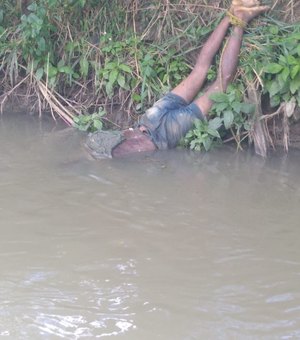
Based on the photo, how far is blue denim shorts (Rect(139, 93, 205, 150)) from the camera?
5.28 meters

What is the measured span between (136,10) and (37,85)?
1011 millimetres

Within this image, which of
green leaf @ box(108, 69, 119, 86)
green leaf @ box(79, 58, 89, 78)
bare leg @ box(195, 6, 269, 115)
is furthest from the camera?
green leaf @ box(79, 58, 89, 78)

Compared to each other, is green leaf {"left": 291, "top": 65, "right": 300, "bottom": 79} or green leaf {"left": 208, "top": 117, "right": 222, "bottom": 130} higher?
green leaf {"left": 291, "top": 65, "right": 300, "bottom": 79}

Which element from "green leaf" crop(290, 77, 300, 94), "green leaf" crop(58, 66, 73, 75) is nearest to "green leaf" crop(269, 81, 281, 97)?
"green leaf" crop(290, 77, 300, 94)

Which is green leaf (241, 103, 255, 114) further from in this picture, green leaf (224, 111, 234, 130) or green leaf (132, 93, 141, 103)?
green leaf (132, 93, 141, 103)

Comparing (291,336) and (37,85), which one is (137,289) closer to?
(291,336)

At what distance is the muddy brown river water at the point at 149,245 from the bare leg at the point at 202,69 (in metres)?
0.54

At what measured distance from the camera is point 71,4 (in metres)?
5.90

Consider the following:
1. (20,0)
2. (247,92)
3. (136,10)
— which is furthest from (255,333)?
(20,0)

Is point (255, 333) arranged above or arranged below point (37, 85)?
below

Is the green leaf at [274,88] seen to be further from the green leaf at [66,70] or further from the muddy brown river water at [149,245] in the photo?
the green leaf at [66,70]

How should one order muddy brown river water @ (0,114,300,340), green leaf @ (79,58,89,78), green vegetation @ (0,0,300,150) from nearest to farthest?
muddy brown river water @ (0,114,300,340), green vegetation @ (0,0,300,150), green leaf @ (79,58,89,78)

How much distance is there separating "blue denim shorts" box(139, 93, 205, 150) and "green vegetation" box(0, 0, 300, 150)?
88 mm

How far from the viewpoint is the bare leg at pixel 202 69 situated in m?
5.45
